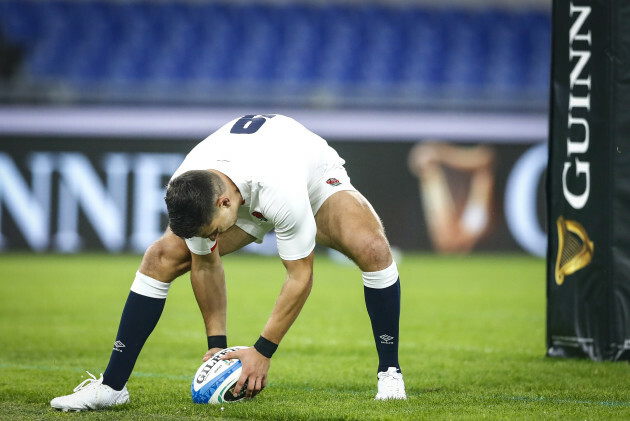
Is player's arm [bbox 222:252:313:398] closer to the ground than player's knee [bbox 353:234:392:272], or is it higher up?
closer to the ground

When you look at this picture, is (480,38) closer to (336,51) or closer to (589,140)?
(336,51)

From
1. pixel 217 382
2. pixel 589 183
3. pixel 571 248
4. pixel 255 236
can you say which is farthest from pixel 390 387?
pixel 589 183

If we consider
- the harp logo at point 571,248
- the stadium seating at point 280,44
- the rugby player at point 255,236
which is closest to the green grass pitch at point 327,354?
the rugby player at point 255,236

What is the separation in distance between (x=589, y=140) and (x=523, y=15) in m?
17.4

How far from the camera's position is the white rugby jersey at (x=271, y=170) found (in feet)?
13.1

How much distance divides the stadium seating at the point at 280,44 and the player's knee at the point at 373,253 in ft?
51.7

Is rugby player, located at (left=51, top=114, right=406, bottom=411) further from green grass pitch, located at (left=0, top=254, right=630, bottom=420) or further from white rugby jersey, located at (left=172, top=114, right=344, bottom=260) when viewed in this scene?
green grass pitch, located at (left=0, top=254, right=630, bottom=420)

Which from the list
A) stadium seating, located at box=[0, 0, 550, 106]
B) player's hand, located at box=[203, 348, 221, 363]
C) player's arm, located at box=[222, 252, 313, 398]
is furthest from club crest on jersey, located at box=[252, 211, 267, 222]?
stadium seating, located at box=[0, 0, 550, 106]

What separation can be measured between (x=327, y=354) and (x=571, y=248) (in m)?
1.82

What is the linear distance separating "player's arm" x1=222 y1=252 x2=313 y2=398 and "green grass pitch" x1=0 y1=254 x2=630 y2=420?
143 mm

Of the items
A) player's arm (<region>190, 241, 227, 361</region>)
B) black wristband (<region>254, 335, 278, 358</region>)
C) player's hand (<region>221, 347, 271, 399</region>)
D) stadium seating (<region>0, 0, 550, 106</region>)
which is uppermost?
stadium seating (<region>0, 0, 550, 106</region>)

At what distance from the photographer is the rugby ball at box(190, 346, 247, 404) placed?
167 inches

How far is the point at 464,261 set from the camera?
1548 cm

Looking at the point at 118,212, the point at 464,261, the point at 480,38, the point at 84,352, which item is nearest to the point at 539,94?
the point at 464,261
